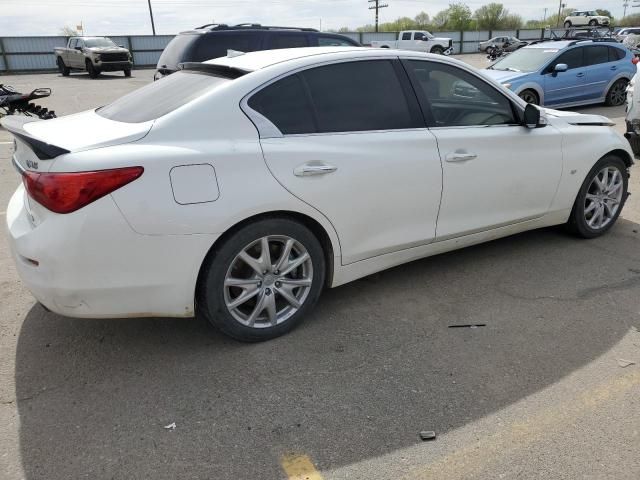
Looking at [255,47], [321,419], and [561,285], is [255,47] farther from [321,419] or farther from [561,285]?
[321,419]

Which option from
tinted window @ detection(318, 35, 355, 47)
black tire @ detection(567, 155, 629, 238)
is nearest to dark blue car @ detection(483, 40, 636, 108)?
tinted window @ detection(318, 35, 355, 47)

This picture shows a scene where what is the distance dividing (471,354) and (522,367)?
279mm

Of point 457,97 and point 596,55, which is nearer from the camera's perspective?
point 457,97

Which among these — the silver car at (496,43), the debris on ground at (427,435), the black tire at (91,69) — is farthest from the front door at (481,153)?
the silver car at (496,43)

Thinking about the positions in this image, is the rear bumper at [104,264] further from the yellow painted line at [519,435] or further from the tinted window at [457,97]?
the tinted window at [457,97]

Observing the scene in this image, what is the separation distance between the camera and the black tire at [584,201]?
Result: 4664 millimetres

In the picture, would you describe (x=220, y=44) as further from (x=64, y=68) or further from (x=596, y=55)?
(x=64, y=68)

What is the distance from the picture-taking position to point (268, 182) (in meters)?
3.01

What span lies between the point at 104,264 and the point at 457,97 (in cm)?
270

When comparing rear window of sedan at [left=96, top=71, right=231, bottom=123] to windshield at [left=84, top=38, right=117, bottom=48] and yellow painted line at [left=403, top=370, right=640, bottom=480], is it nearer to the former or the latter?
yellow painted line at [left=403, top=370, right=640, bottom=480]

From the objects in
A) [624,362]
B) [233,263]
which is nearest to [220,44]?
[233,263]

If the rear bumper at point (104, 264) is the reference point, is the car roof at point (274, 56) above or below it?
above

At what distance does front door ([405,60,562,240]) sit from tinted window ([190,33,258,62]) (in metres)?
6.24

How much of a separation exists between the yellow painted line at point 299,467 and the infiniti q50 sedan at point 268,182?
3.11ft
